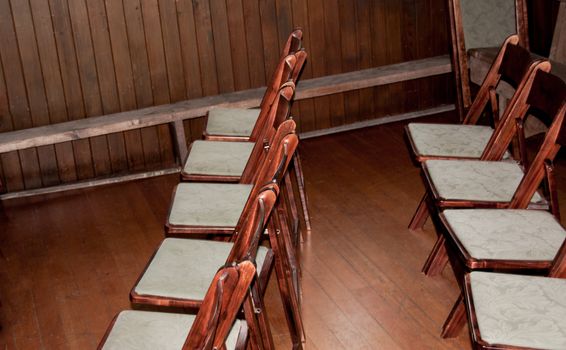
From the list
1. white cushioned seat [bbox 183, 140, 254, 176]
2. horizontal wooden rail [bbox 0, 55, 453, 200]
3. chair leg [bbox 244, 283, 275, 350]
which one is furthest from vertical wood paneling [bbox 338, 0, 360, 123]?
chair leg [bbox 244, 283, 275, 350]

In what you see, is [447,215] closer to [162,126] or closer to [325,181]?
[325,181]

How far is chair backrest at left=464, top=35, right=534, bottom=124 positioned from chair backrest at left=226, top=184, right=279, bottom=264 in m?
1.66

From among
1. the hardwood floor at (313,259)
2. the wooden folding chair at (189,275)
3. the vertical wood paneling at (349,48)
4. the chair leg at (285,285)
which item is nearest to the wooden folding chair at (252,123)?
the hardwood floor at (313,259)

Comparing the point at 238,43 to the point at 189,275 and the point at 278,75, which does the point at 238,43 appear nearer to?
the point at 278,75

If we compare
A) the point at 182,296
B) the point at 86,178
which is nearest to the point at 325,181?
the point at 86,178

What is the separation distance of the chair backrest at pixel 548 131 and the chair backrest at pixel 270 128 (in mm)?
1053

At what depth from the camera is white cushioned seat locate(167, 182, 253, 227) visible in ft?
12.2

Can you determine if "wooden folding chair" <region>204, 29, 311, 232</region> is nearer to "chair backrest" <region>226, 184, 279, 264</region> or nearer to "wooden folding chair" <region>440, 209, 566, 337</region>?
"wooden folding chair" <region>440, 209, 566, 337</region>

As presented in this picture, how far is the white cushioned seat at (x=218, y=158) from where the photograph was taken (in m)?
4.37

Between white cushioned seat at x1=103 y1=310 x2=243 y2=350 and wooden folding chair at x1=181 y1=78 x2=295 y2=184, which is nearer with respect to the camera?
white cushioned seat at x1=103 y1=310 x2=243 y2=350

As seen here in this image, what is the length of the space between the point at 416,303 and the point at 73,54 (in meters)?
2.92

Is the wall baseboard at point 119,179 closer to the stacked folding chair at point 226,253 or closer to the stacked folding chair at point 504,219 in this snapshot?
the stacked folding chair at point 226,253

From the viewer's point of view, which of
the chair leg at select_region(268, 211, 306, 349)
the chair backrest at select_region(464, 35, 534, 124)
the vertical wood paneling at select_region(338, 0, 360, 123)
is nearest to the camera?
the chair leg at select_region(268, 211, 306, 349)

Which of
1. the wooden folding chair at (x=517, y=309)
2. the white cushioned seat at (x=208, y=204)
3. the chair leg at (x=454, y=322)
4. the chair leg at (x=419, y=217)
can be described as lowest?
the chair leg at (x=454, y=322)
